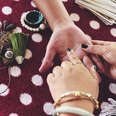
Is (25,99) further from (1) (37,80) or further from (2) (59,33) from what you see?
(2) (59,33)

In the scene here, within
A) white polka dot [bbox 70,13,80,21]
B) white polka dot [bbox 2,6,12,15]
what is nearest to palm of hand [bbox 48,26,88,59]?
white polka dot [bbox 70,13,80,21]

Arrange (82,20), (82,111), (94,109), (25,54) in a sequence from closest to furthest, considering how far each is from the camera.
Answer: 1. (82,111)
2. (94,109)
3. (25,54)
4. (82,20)

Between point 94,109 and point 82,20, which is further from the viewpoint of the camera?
point 82,20

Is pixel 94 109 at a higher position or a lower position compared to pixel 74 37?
lower

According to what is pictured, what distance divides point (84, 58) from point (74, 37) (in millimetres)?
93

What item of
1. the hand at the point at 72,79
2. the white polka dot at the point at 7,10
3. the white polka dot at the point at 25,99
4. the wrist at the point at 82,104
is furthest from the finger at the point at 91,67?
the white polka dot at the point at 7,10

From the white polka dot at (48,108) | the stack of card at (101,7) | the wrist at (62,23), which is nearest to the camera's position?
the white polka dot at (48,108)

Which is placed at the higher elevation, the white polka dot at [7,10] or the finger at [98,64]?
the white polka dot at [7,10]

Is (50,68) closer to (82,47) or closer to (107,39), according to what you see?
(82,47)

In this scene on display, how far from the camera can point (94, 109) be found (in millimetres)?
789

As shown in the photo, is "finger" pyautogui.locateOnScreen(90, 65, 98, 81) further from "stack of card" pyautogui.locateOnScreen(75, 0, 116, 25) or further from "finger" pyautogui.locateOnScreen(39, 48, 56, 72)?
"stack of card" pyautogui.locateOnScreen(75, 0, 116, 25)

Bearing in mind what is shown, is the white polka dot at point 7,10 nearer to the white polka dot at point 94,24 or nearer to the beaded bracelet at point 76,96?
the white polka dot at point 94,24

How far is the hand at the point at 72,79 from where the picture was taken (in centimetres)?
75

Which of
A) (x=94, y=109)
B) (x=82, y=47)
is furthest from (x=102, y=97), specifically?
(x=82, y=47)
